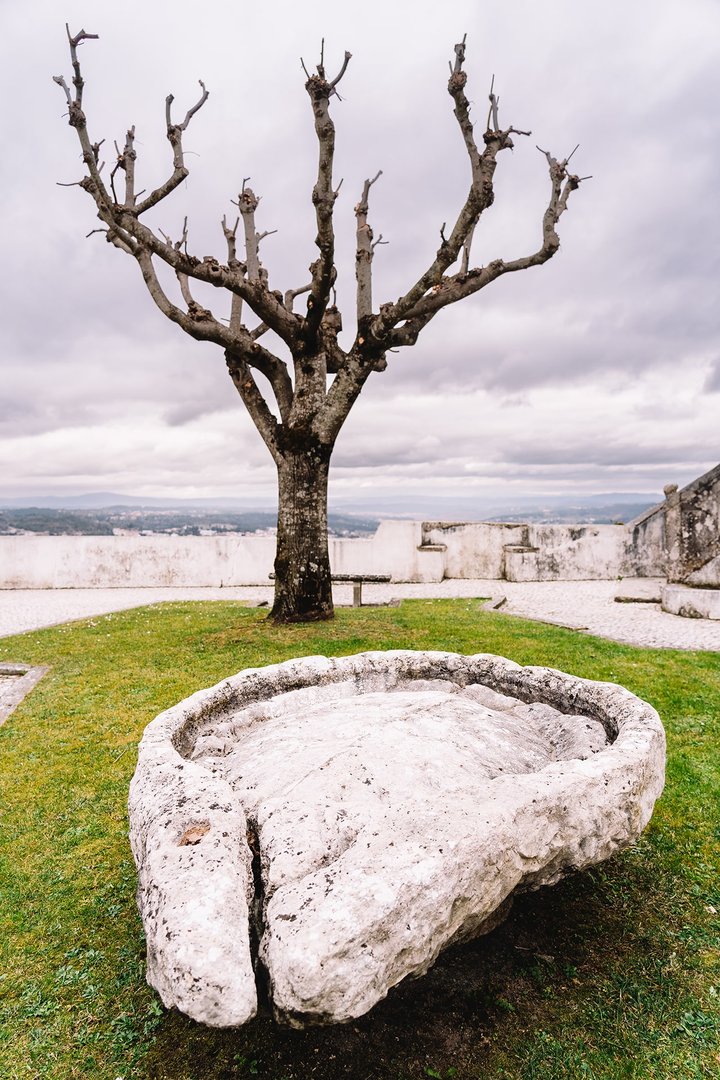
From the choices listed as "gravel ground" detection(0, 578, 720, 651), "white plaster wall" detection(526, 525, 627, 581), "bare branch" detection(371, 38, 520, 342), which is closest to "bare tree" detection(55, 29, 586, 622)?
"bare branch" detection(371, 38, 520, 342)

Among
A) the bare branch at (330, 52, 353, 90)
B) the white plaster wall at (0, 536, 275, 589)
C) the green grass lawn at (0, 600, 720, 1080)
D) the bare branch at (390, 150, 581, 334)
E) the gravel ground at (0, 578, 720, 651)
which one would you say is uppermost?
the bare branch at (330, 52, 353, 90)

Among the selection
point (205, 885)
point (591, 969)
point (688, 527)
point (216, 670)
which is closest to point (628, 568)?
point (688, 527)

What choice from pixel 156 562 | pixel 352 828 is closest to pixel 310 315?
pixel 352 828

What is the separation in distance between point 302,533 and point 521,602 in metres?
6.87

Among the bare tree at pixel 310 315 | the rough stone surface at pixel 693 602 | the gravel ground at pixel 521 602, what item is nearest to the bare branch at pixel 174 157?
the bare tree at pixel 310 315

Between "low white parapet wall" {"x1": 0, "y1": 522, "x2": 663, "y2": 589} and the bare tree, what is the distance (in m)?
8.26

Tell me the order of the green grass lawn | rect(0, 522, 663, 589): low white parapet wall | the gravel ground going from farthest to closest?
rect(0, 522, 663, 589): low white parapet wall
the gravel ground
the green grass lawn

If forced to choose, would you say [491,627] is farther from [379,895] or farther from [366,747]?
[379,895]

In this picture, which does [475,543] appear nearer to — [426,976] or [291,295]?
[291,295]

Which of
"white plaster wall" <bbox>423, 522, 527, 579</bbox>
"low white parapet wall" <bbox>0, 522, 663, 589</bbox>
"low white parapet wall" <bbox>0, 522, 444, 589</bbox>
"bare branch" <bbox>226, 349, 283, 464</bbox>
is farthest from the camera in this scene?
"white plaster wall" <bbox>423, 522, 527, 579</bbox>

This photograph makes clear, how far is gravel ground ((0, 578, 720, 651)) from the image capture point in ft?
36.0

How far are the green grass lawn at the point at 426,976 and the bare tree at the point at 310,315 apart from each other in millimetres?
5057

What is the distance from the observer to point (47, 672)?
8.07 m

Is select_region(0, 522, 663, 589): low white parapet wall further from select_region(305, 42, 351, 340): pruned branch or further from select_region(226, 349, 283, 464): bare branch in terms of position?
select_region(305, 42, 351, 340): pruned branch
